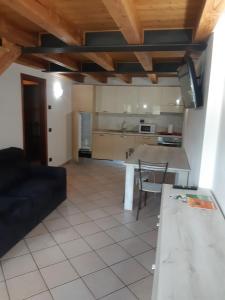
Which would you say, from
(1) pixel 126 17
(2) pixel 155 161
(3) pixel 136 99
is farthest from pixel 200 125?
(3) pixel 136 99

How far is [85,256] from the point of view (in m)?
2.45

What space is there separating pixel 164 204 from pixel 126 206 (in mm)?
1675

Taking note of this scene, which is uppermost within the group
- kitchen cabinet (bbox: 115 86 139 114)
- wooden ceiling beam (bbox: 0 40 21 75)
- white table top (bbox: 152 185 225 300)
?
wooden ceiling beam (bbox: 0 40 21 75)

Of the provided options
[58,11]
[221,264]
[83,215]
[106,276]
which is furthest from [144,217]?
[58,11]

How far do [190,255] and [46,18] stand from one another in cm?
215

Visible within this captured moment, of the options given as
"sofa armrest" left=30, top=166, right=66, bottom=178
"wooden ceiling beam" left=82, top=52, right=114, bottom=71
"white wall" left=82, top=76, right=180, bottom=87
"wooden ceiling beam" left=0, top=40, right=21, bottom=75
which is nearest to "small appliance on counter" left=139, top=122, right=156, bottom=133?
"white wall" left=82, top=76, right=180, bottom=87

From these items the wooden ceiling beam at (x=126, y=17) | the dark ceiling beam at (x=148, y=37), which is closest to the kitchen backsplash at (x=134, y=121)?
the dark ceiling beam at (x=148, y=37)

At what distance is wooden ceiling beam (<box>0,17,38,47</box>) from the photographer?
2457 mm

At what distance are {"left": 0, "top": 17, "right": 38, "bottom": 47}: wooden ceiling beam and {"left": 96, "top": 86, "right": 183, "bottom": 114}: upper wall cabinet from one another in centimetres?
362

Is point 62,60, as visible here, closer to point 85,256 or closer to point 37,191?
point 37,191

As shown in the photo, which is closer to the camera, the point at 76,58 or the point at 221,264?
the point at 221,264

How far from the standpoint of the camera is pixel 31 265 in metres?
2.27

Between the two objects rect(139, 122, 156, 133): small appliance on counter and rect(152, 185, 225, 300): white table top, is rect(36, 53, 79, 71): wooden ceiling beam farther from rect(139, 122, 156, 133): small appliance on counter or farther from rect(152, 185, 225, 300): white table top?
rect(152, 185, 225, 300): white table top

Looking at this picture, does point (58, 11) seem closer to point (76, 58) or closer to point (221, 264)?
point (76, 58)
